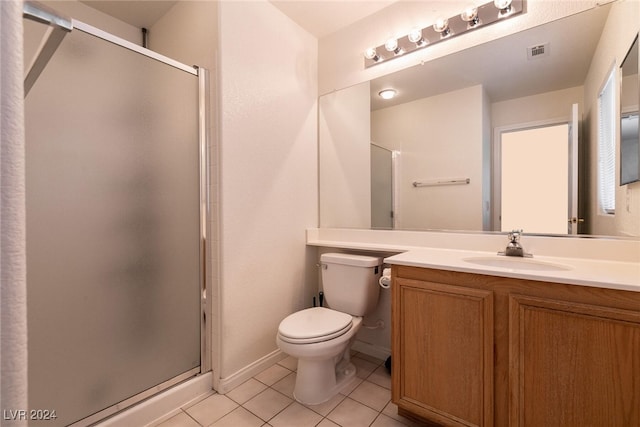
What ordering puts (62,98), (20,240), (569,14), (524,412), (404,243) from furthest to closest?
1. (404,243)
2. (569,14)
3. (62,98)
4. (524,412)
5. (20,240)

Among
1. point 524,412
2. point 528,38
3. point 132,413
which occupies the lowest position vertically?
point 132,413

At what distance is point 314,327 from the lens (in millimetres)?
1567

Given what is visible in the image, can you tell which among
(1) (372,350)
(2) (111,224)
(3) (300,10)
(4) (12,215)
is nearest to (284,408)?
(1) (372,350)

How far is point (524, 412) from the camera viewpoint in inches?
41.8

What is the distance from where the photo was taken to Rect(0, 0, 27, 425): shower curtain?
11.9 inches

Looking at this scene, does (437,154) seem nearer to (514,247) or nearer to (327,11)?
(514,247)

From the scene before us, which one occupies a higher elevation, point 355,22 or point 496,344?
point 355,22

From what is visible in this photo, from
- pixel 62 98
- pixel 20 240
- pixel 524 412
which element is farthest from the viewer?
pixel 62 98

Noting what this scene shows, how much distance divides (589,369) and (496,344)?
270mm

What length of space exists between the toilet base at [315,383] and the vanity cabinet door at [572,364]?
89 cm

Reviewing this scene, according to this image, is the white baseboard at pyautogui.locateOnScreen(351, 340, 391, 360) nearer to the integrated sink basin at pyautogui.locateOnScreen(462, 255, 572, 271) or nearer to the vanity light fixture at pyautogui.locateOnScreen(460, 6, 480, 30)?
the integrated sink basin at pyautogui.locateOnScreen(462, 255, 572, 271)

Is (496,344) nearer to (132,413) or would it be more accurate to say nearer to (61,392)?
(132,413)

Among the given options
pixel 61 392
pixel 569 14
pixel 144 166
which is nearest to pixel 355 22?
pixel 569 14

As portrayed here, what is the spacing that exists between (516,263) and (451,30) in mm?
1405
